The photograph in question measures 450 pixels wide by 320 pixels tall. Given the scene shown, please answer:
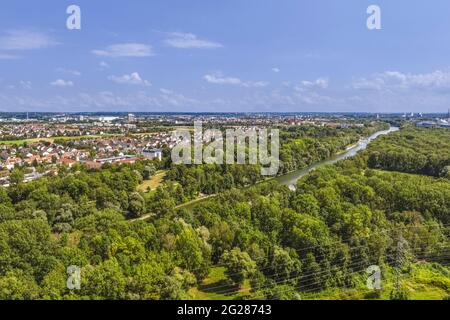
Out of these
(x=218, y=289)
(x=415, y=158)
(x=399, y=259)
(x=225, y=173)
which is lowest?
(x=218, y=289)

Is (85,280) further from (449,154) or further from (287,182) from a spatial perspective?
(449,154)

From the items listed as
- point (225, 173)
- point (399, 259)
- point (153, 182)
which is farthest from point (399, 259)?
point (153, 182)

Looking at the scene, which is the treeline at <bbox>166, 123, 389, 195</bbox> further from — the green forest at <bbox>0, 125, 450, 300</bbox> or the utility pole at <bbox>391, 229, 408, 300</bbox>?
the utility pole at <bbox>391, 229, 408, 300</bbox>

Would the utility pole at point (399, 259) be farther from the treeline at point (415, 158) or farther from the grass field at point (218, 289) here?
the treeline at point (415, 158)

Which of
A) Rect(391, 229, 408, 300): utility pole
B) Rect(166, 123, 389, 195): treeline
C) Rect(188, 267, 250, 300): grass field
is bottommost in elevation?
Rect(188, 267, 250, 300): grass field

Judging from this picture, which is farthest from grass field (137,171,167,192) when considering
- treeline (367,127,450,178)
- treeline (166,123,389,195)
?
treeline (367,127,450,178)

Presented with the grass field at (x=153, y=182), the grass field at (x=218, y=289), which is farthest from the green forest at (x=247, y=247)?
the grass field at (x=153, y=182)

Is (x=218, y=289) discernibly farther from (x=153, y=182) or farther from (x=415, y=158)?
(x=415, y=158)

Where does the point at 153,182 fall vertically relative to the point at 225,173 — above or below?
below

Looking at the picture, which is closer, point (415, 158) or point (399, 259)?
point (399, 259)

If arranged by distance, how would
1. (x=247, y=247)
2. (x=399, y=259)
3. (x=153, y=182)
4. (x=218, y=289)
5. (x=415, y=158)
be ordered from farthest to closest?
(x=415, y=158) < (x=153, y=182) < (x=399, y=259) < (x=247, y=247) < (x=218, y=289)

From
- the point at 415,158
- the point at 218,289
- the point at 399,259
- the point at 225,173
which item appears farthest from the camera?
the point at 415,158
